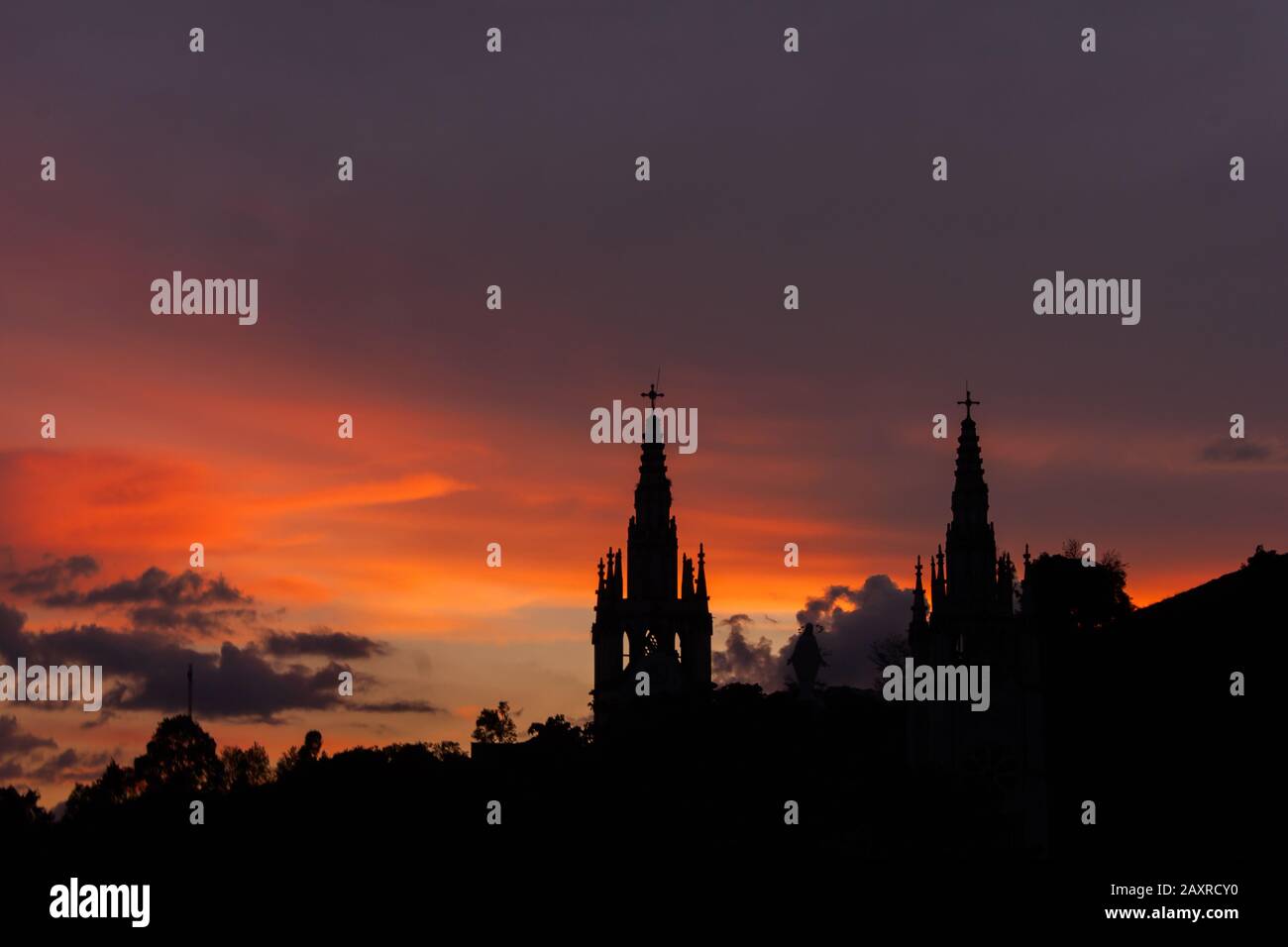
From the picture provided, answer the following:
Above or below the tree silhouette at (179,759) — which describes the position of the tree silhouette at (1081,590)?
above

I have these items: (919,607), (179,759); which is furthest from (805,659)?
(179,759)

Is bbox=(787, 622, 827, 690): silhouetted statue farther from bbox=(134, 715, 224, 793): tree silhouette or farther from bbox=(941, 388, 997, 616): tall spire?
bbox=(134, 715, 224, 793): tree silhouette

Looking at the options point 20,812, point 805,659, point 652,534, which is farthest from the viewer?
point 20,812

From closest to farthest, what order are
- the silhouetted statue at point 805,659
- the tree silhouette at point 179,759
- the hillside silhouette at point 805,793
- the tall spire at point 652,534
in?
the hillside silhouette at point 805,793 < the silhouetted statue at point 805,659 < the tall spire at point 652,534 < the tree silhouette at point 179,759

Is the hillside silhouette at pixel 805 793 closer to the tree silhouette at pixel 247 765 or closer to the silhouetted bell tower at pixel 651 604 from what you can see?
the silhouetted bell tower at pixel 651 604

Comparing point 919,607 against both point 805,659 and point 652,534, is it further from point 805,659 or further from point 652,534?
point 652,534

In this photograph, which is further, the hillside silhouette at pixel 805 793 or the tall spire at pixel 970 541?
the tall spire at pixel 970 541

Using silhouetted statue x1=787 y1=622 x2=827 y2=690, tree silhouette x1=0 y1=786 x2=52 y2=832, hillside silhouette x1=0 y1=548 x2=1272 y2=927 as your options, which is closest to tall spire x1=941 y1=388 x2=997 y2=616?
hillside silhouette x1=0 y1=548 x2=1272 y2=927

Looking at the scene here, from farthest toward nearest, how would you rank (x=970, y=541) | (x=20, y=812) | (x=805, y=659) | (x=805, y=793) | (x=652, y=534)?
(x=20, y=812)
(x=652, y=534)
(x=970, y=541)
(x=805, y=659)
(x=805, y=793)

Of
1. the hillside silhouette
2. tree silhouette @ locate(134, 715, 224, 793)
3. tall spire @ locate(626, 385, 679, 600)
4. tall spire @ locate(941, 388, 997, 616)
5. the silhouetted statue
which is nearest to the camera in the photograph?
the hillside silhouette

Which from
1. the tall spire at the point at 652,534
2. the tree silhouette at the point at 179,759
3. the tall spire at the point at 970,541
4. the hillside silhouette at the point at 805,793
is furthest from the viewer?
the tree silhouette at the point at 179,759

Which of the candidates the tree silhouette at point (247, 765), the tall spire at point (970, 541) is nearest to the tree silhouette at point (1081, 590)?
the tall spire at point (970, 541)
